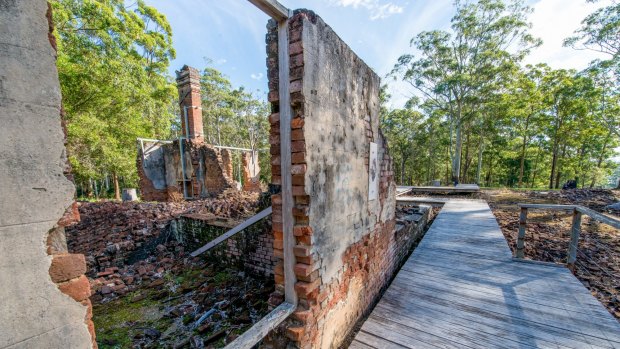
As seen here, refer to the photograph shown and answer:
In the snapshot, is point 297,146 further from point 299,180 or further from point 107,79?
point 107,79

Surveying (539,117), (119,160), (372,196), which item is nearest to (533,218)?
(372,196)

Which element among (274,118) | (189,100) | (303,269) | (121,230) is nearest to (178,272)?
(121,230)

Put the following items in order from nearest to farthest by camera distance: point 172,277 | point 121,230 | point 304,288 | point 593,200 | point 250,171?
point 304,288 < point 172,277 < point 121,230 < point 593,200 < point 250,171

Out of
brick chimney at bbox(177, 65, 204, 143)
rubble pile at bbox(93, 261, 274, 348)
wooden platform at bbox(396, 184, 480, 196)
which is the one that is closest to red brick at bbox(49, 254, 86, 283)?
rubble pile at bbox(93, 261, 274, 348)

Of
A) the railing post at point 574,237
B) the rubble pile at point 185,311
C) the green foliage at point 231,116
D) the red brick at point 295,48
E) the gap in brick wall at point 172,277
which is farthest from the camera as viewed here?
the green foliage at point 231,116

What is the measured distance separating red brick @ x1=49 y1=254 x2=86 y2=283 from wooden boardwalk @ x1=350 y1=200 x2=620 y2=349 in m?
2.23

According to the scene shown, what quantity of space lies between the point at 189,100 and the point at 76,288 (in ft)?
34.1

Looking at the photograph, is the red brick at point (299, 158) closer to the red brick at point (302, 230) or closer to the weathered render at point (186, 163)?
the red brick at point (302, 230)

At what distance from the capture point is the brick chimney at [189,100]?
32.5 ft

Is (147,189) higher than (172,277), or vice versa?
(147,189)

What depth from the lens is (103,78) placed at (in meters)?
9.90

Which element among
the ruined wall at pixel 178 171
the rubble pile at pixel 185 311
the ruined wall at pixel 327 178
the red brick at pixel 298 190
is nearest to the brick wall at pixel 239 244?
the rubble pile at pixel 185 311

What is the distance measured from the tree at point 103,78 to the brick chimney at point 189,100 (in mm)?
2089

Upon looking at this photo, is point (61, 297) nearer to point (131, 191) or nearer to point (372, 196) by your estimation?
point (372, 196)
